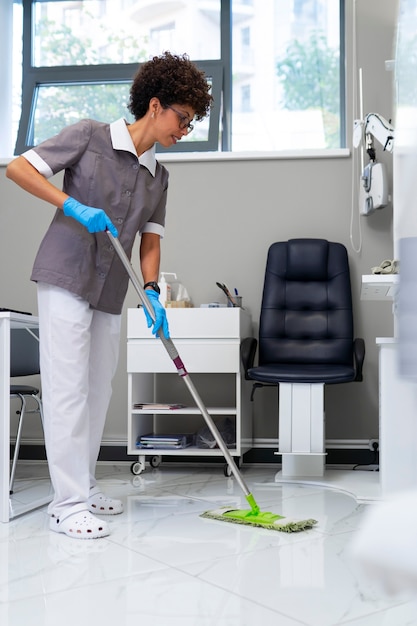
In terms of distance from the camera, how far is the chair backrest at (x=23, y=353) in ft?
10.6

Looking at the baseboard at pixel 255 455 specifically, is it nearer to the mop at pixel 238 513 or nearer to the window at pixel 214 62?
the mop at pixel 238 513

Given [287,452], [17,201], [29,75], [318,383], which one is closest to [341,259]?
[318,383]

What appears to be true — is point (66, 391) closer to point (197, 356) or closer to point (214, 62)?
point (197, 356)

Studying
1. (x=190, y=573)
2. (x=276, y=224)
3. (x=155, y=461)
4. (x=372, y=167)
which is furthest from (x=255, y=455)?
(x=190, y=573)

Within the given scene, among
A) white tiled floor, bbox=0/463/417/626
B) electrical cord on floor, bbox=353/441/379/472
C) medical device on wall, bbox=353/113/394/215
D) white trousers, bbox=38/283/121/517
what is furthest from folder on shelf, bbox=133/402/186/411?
medical device on wall, bbox=353/113/394/215

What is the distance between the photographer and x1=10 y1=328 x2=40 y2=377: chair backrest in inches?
127

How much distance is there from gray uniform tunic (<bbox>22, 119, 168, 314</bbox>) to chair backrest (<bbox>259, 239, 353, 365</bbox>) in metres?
1.32

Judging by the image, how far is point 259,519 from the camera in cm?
231

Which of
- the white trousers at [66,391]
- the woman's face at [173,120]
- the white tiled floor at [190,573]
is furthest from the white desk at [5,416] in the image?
the woman's face at [173,120]

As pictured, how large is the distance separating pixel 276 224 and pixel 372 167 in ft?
1.98

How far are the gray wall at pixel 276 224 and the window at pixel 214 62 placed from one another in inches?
8.9

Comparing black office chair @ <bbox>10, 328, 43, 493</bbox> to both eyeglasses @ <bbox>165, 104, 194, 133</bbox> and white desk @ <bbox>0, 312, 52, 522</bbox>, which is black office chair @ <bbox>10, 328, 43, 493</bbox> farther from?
eyeglasses @ <bbox>165, 104, 194, 133</bbox>

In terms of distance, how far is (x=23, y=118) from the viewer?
4238 millimetres

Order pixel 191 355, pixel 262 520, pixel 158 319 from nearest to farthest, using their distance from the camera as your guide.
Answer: pixel 262 520 < pixel 158 319 < pixel 191 355
